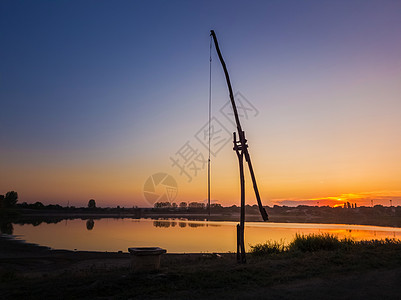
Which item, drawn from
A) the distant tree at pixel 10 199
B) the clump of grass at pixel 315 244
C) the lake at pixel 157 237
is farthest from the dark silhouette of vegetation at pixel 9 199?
the clump of grass at pixel 315 244

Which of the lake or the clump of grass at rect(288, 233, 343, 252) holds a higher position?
the clump of grass at rect(288, 233, 343, 252)

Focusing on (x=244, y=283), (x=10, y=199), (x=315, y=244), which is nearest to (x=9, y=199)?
(x=10, y=199)

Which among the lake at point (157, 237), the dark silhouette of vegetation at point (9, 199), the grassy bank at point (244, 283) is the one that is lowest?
the lake at point (157, 237)

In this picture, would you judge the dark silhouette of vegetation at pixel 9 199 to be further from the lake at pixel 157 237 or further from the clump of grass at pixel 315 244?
the clump of grass at pixel 315 244

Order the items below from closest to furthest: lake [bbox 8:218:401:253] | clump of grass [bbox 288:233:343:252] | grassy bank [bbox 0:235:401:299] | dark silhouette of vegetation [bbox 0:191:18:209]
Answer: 1. grassy bank [bbox 0:235:401:299]
2. clump of grass [bbox 288:233:343:252]
3. lake [bbox 8:218:401:253]
4. dark silhouette of vegetation [bbox 0:191:18:209]

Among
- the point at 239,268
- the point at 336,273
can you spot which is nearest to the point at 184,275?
the point at 239,268

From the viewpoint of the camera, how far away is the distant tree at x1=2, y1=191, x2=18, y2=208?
11601 centimetres

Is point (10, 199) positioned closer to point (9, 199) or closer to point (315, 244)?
point (9, 199)

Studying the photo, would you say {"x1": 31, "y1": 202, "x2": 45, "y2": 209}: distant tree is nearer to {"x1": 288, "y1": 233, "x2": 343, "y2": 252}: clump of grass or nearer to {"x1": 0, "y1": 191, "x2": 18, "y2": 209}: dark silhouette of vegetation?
{"x1": 0, "y1": 191, "x2": 18, "y2": 209}: dark silhouette of vegetation

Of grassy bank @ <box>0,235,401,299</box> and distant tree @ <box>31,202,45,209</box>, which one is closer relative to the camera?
grassy bank @ <box>0,235,401,299</box>

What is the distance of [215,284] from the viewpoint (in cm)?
876

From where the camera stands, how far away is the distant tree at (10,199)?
381ft

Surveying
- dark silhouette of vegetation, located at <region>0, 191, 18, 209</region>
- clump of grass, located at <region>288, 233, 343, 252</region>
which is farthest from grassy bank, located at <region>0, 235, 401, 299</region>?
dark silhouette of vegetation, located at <region>0, 191, 18, 209</region>

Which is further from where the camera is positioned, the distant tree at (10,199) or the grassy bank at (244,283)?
the distant tree at (10,199)
